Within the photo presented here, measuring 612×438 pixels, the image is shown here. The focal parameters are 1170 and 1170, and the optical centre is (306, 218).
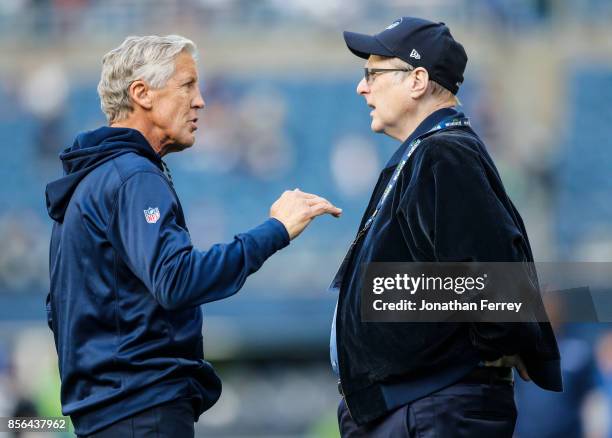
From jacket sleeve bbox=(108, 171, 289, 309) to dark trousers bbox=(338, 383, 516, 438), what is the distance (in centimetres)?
60

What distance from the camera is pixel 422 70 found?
3.56 metres

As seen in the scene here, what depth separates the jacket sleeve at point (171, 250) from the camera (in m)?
3.13

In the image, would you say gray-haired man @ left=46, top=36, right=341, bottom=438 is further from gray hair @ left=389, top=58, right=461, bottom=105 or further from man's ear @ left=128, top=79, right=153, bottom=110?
gray hair @ left=389, top=58, right=461, bottom=105

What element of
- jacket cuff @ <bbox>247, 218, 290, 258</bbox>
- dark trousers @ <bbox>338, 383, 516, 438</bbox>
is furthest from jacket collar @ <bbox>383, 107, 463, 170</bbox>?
dark trousers @ <bbox>338, 383, 516, 438</bbox>

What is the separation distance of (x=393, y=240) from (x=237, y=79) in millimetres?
11648

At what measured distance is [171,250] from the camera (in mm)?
3148

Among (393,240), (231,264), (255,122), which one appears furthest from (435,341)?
(255,122)

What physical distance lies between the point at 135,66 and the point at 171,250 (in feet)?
2.07

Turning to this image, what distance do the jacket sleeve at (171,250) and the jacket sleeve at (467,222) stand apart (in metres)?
0.40

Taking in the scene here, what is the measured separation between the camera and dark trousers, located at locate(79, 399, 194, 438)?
3.24 metres

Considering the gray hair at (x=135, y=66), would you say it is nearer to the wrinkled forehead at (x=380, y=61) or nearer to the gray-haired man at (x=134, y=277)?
the gray-haired man at (x=134, y=277)

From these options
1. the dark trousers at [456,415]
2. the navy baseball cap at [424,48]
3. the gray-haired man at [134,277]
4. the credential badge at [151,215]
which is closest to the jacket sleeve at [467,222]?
the dark trousers at [456,415]

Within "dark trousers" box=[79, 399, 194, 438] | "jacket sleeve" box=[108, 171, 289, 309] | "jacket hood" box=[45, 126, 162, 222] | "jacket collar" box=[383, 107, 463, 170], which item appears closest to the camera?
"jacket sleeve" box=[108, 171, 289, 309]

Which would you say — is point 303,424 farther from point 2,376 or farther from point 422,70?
point 422,70
